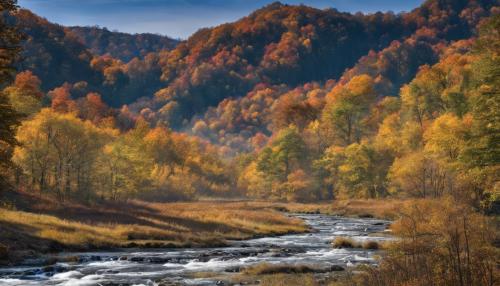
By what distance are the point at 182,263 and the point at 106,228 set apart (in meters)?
13.0

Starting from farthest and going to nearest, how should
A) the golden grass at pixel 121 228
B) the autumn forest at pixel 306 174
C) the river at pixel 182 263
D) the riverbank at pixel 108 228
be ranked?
1. the golden grass at pixel 121 228
2. the riverbank at pixel 108 228
3. the river at pixel 182 263
4. the autumn forest at pixel 306 174

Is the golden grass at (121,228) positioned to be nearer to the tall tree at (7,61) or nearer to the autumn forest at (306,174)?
the autumn forest at (306,174)

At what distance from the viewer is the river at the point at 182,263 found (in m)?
24.7

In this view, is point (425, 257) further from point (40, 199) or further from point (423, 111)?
point (423, 111)

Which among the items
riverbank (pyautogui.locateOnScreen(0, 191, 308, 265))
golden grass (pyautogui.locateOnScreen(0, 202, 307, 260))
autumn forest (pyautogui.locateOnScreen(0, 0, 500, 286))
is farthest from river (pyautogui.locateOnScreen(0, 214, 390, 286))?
autumn forest (pyautogui.locateOnScreen(0, 0, 500, 286))

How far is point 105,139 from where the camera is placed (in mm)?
75312

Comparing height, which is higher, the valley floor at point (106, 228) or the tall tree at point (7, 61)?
the tall tree at point (7, 61)

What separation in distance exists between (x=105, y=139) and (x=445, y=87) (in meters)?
56.6

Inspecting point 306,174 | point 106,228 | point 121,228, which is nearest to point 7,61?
point 106,228

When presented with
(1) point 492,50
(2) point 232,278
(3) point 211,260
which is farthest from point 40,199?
(1) point 492,50

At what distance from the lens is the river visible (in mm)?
24672

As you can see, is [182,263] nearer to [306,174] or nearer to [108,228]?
[108,228]

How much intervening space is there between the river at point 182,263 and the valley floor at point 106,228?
2208 mm

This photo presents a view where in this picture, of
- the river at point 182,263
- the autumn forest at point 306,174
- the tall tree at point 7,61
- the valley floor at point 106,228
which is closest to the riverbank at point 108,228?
the valley floor at point 106,228
